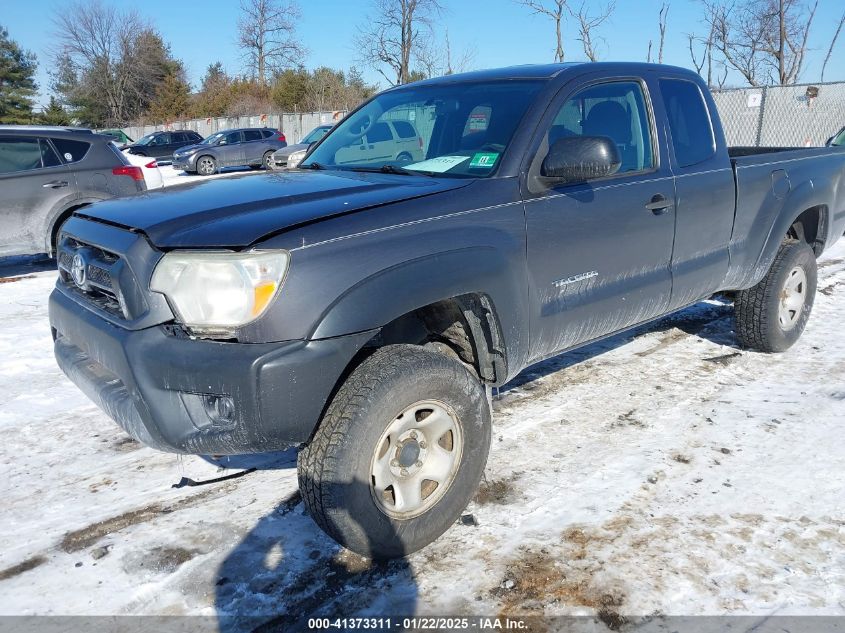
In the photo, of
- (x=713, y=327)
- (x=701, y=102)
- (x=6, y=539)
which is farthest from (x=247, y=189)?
(x=713, y=327)

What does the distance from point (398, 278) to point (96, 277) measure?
1.22m

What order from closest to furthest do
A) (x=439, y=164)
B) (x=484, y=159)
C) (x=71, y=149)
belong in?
(x=484, y=159) → (x=439, y=164) → (x=71, y=149)

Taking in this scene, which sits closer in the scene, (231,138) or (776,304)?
(776,304)

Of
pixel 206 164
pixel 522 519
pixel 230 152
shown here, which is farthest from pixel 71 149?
pixel 230 152

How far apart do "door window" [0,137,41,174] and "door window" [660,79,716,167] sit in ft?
22.5

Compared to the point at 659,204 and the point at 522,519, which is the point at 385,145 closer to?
the point at 659,204

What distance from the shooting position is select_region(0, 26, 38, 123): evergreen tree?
50.2 metres

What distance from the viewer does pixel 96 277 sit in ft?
8.97

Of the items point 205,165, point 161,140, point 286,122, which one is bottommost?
point 205,165

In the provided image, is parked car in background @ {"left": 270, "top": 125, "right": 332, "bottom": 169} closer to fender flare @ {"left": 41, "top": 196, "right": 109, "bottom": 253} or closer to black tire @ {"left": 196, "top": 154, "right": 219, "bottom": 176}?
fender flare @ {"left": 41, "top": 196, "right": 109, "bottom": 253}

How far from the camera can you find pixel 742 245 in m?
4.32

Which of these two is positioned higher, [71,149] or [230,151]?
[71,149]

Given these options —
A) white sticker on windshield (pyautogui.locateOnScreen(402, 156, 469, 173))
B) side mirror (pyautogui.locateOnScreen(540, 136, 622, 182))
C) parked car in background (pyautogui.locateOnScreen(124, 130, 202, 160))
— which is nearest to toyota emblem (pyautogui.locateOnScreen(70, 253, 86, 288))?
white sticker on windshield (pyautogui.locateOnScreen(402, 156, 469, 173))

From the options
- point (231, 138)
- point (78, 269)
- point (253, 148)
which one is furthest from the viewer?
point (231, 138)
